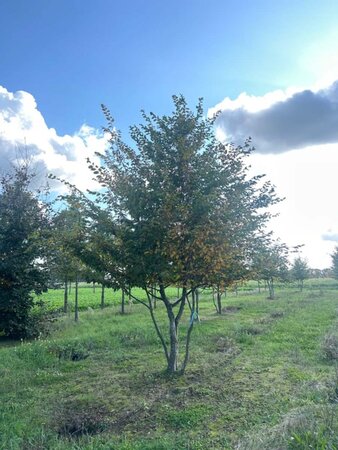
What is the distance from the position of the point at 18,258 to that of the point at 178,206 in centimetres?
1102

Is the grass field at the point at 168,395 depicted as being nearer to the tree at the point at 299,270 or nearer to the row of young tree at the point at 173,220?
the row of young tree at the point at 173,220

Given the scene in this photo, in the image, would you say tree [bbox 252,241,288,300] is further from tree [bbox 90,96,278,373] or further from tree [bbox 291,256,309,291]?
tree [bbox 291,256,309,291]

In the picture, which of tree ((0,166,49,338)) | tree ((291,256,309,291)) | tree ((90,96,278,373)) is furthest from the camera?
tree ((291,256,309,291))

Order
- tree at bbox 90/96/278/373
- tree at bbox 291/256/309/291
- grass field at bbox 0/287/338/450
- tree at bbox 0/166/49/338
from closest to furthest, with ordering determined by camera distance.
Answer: grass field at bbox 0/287/338/450 → tree at bbox 90/96/278/373 → tree at bbox 0/166/49/338 → tree at bbox 291/256/309/291

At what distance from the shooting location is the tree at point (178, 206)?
331 inches

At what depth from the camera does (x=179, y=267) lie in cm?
841

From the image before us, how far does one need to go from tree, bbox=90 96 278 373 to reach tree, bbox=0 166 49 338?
27.0ft

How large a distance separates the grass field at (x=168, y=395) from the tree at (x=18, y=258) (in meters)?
4.38

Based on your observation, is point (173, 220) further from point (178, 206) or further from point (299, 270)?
point (299, 270)

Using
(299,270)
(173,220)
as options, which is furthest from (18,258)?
(299,270)

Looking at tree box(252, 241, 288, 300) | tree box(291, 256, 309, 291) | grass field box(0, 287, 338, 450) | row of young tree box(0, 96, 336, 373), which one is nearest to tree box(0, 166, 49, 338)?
grass field box(0, 287, 338, 450)

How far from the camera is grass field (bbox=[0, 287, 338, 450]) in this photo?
5496mm

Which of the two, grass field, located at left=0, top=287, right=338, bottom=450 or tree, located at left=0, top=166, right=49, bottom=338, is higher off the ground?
tree, located at left=0, top=166, right=49, bottom=338

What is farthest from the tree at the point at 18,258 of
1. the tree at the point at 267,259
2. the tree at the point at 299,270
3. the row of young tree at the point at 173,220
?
the tree at the point at 299,270
